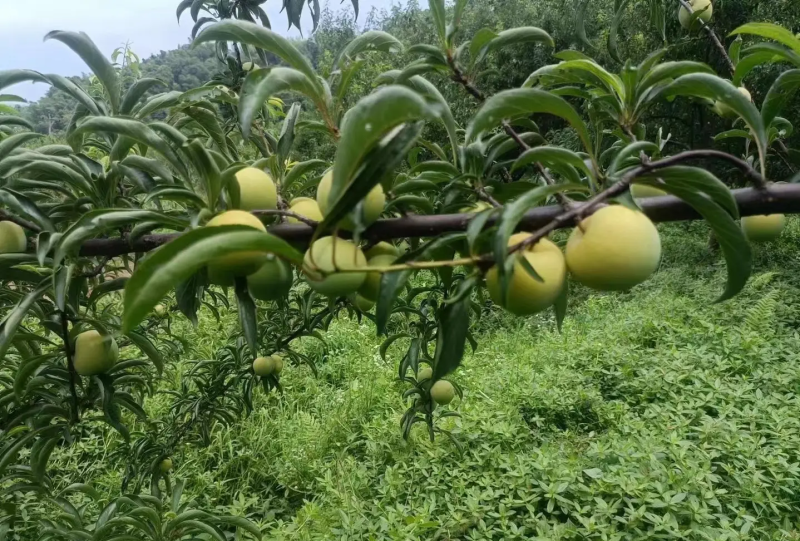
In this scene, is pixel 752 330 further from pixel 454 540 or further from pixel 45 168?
pixel 45 168

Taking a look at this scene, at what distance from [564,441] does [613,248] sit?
2.28m

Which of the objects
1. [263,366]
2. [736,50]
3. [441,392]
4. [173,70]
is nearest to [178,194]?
[736,50]

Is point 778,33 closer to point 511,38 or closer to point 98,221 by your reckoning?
point 511,38

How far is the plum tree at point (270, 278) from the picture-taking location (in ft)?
1.55

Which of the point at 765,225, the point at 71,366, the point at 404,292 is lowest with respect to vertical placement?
the point at 404,292

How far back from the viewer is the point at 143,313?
33 cm

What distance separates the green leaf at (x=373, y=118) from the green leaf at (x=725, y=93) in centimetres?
28

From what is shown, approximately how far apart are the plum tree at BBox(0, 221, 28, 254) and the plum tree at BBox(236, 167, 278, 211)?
13.9 inches

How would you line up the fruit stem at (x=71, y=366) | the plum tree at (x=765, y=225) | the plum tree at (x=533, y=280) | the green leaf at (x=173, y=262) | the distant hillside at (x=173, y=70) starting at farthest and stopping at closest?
the distant hillside at (x=173, y=70), the fruit stem at (x=71, y=366), the plum tree at (x=765, y=225), the plum tree at (x=533, y=280), the green leaf at (x=173, y=262)

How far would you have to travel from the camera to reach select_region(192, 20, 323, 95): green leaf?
19.1 inches

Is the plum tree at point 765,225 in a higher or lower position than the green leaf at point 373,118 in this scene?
lower

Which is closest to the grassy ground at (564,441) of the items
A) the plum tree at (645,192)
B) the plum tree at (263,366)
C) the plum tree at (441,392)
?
the plum tree at (441,392)

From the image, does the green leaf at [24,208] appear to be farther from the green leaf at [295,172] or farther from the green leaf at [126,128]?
the green leaf at [295,172]

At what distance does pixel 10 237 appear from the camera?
659mm
